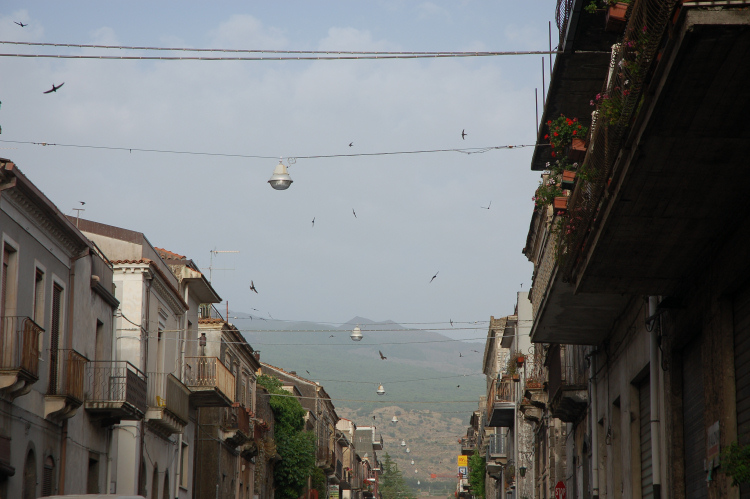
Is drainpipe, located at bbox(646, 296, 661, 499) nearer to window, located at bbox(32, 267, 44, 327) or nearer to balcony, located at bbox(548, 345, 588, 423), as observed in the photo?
balcony, located at bbox(548, 345, 588, 423)

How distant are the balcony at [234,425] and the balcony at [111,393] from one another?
12.1m

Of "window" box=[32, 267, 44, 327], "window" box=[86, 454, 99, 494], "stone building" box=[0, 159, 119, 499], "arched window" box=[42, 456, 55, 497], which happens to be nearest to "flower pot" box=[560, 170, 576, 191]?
"stone building" box=[0, 159, 119, 499]

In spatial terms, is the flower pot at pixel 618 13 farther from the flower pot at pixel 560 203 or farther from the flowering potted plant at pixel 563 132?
the flower pot at pixel 560 203

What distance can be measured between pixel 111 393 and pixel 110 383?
289 millimetres

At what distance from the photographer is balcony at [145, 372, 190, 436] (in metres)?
24.6

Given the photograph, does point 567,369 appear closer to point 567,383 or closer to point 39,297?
point 567,383

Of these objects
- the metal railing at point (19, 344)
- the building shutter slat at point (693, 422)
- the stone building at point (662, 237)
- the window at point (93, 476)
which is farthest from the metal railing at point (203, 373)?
the building shutter slat at point (693, 422)

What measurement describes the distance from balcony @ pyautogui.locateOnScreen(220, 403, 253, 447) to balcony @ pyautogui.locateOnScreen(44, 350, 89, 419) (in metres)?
14.8

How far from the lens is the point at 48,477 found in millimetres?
17688

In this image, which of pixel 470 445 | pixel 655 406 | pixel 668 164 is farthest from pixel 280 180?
pixel 470 445

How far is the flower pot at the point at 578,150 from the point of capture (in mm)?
12148

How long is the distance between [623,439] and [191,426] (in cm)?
1850

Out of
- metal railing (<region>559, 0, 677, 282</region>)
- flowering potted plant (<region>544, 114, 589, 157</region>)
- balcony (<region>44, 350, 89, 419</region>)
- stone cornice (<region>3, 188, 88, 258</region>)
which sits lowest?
balcony (<region>44, 350, 89, 419</region>)

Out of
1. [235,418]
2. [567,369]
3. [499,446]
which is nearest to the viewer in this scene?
[567,369]
